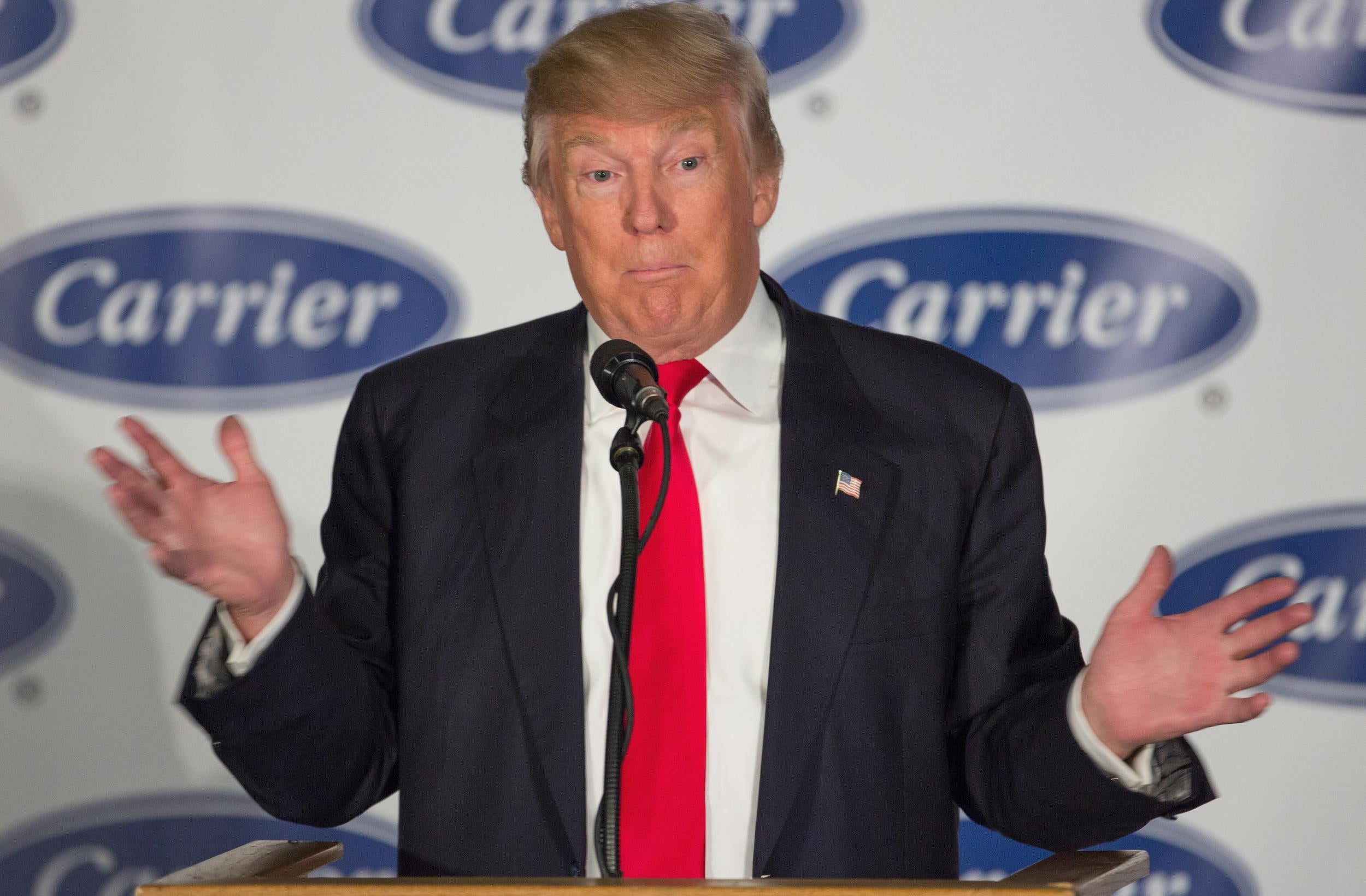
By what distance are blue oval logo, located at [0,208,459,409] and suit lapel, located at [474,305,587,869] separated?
101 cm

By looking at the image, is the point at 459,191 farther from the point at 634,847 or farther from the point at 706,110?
the point at 634,847

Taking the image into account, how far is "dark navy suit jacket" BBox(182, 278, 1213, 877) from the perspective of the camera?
184 cm

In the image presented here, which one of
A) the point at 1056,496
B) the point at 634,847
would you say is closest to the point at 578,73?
the point at 634,847

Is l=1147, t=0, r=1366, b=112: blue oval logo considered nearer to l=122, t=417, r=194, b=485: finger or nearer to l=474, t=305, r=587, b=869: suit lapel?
l=474, t=305, r=587, b=869: suit lapel

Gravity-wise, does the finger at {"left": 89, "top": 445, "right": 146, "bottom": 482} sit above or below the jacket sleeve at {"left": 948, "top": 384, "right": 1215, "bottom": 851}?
above

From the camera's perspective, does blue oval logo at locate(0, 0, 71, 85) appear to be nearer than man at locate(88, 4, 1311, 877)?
No

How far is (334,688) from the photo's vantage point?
1.81m

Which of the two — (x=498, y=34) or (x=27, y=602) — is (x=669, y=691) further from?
(x=27, y=602)

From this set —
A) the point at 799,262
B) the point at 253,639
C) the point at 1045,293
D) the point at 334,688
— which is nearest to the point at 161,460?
the point at 253,639

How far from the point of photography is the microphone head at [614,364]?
1.47m

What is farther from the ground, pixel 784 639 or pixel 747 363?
pixel 747 363

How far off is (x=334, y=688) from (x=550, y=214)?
2.38ft

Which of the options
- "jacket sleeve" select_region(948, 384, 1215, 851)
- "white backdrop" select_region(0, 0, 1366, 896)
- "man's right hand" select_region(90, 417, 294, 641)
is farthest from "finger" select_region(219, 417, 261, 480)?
"white backdrop" select_region(0, 0, 1366, 896)

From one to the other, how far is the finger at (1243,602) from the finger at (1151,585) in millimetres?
47
